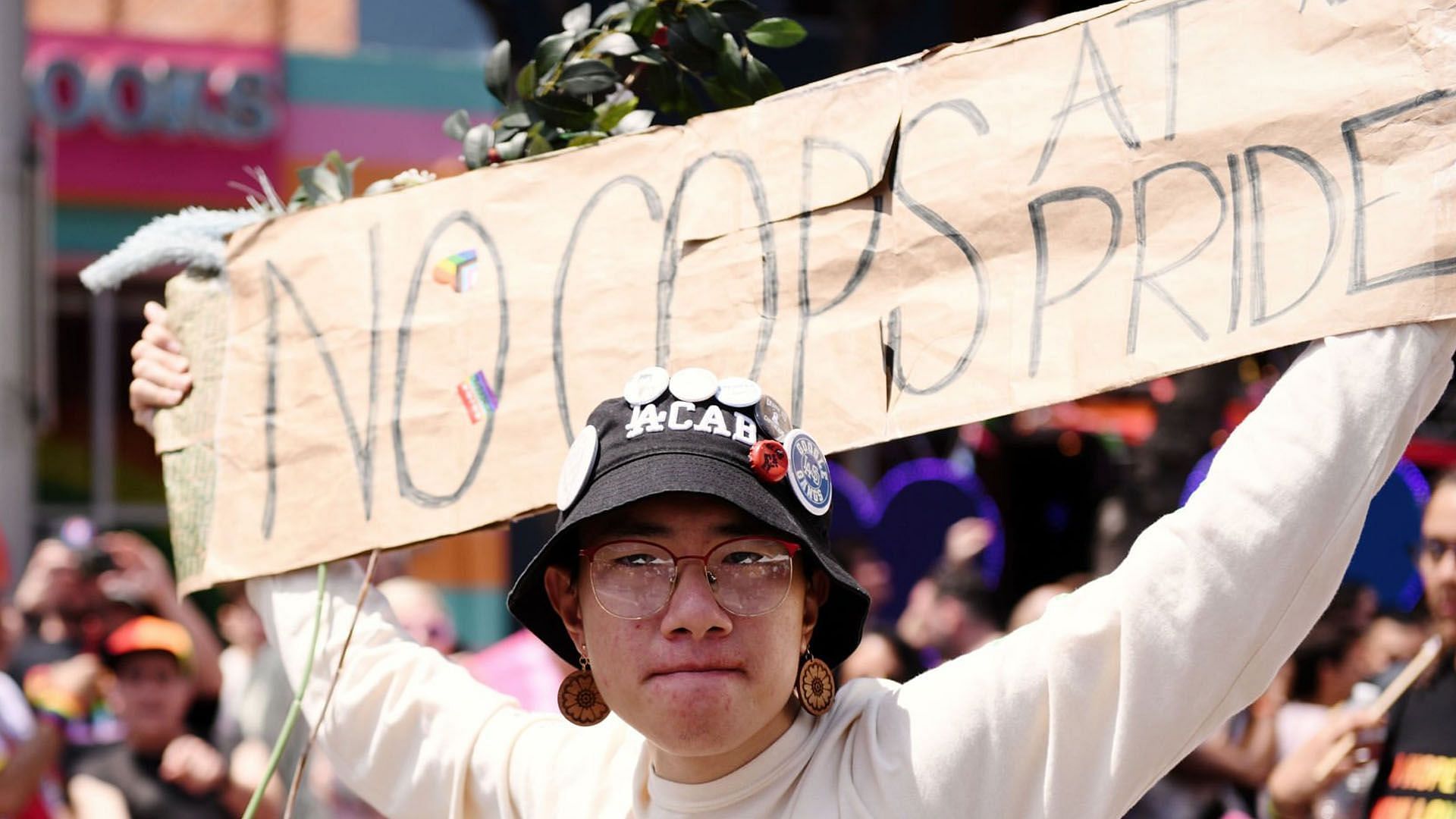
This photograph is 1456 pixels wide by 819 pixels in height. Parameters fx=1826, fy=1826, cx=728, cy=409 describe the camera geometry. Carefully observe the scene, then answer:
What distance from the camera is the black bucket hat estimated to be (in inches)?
85.0

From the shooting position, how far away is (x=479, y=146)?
2969 mm

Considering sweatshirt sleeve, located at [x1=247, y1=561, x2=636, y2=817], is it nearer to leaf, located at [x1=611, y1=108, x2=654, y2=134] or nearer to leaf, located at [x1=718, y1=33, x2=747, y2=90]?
leaf, located at [x1=611, y1=108, x2=654, y2=134]

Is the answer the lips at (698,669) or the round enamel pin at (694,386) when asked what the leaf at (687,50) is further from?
the lips at (698,669)

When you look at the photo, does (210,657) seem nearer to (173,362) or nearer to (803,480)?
(173,362)

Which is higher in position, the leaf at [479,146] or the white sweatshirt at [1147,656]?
the leaf at [479,146]

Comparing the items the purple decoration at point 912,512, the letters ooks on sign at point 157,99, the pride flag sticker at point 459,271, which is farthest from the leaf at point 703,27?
the letters ooks on sign at point 157,99

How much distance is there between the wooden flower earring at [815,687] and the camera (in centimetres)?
221

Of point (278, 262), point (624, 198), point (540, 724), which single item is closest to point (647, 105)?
point (624, 198)

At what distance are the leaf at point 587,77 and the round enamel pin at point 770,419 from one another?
84 centimetres

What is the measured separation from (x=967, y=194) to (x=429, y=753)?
3.59ft

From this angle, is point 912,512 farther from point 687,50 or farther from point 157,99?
point 687,50

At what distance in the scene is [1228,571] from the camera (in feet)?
6.52

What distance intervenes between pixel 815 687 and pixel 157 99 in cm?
1114

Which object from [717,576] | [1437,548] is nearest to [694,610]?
[717,576]
